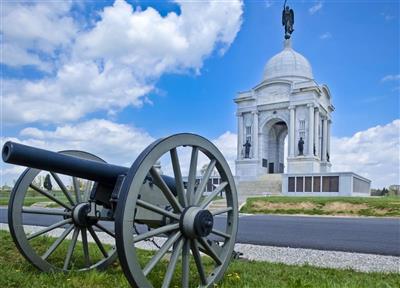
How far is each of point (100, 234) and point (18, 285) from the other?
18.9ft

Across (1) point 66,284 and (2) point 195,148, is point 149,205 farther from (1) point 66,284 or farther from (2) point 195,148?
(1) point 66,284

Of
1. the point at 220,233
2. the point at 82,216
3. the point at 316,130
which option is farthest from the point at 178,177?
the point at 316,130

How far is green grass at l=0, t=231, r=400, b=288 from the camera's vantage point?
4.27 meters

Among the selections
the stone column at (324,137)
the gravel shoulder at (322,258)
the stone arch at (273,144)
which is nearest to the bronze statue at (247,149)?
the stone arch at (273,144)

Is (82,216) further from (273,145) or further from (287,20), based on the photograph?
(287,20)

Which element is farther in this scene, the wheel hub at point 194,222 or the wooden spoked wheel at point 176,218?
the wheel hub at point 194,222

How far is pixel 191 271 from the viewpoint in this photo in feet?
16.8

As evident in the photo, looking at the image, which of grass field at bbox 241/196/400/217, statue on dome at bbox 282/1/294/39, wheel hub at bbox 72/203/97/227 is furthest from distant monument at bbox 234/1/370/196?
wheel hub at bbox 72/203/97/227

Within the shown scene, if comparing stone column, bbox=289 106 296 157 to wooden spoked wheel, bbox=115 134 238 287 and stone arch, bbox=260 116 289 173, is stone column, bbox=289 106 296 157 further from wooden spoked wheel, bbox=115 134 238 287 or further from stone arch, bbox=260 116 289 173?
wooden spoked wheel, bbox=115 134 238 287

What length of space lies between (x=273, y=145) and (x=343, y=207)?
2417cm

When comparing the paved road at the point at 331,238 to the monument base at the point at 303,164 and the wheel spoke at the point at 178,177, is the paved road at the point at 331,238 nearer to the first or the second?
the wheel spoke at the point at 178,177

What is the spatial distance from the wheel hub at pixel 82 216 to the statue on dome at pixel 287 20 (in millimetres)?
45264

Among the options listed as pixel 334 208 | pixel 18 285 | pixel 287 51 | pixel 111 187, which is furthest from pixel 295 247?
pixel 287 51

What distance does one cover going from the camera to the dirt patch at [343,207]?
1988 centimetres
